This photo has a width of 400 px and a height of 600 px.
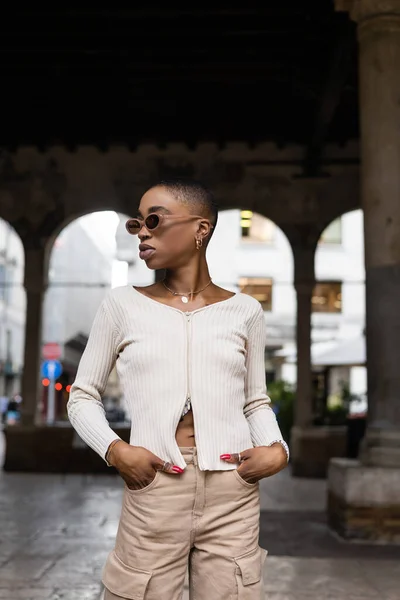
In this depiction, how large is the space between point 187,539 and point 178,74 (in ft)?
30.3

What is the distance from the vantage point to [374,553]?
18.9 feet

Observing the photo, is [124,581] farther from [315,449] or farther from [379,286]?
[315,449]

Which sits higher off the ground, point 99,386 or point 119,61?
point 119,61

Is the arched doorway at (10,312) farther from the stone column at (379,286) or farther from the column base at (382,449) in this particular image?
the column base at (382,449)

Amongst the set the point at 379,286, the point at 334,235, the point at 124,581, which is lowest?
the point at 124,581

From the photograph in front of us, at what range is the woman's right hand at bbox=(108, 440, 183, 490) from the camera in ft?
5.32

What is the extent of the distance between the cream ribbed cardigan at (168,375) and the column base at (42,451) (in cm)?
1081

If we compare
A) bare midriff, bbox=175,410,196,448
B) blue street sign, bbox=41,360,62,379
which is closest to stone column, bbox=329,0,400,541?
bare midriff, bbox=175,410,196,448

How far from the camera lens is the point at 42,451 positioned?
40.6 feet

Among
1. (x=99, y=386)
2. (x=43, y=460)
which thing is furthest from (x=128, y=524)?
(x=43, y=460)

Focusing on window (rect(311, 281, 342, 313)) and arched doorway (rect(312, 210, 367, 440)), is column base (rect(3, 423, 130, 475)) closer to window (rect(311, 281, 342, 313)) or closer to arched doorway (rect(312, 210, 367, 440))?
arched doorway (rect(312, 210, 367, 440))

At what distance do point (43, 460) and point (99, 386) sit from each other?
11080 mm

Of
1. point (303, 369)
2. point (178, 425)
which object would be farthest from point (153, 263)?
point (303, 369)

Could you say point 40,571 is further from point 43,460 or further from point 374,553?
point 43,460
